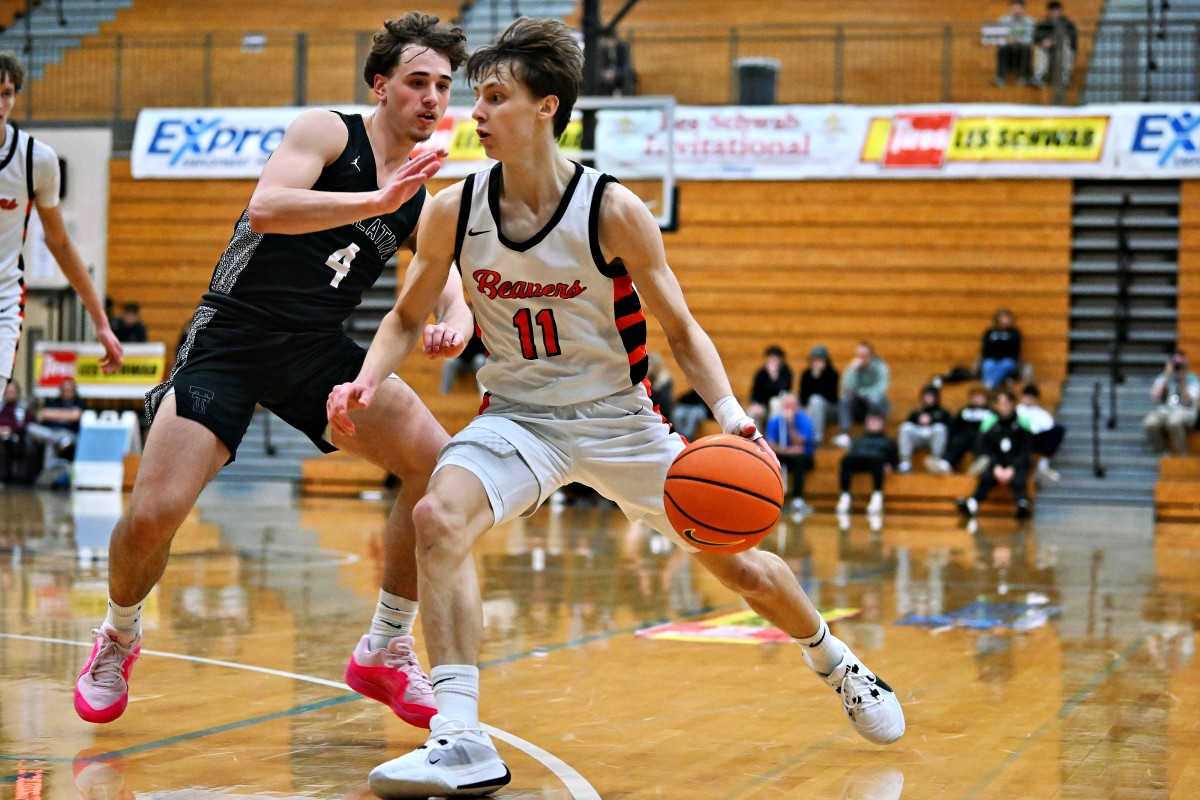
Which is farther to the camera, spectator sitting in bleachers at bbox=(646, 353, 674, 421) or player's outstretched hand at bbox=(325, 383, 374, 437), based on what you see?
spectator sitting in bleachers at bbox=(646, 353, 674, 421)

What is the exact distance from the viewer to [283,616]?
23.6 feet

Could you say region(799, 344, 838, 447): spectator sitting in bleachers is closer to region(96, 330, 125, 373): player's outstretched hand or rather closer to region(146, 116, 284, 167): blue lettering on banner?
region(146, 116, 284, 167): blue lettering on banner

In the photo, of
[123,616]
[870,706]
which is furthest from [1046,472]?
[123,616]

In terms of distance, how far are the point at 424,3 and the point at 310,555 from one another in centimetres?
1483

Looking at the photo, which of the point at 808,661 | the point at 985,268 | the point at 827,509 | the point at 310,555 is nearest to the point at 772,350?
the point at 827,509

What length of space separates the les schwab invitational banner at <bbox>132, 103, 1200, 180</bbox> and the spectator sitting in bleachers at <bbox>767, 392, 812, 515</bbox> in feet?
12.5

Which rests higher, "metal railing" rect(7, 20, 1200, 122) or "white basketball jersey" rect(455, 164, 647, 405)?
"metal railing" rect(7, 20, 1200, 122)

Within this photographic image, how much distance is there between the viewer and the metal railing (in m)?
19.0

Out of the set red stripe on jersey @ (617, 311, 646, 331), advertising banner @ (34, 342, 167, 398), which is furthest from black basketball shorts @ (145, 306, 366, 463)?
advertising banner @ (34, 342, 167, 398)

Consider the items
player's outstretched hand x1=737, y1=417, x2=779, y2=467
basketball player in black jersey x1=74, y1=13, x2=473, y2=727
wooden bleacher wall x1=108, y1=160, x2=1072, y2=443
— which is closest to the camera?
player's outstretched hand x1=737, y1=417, x2=779, y2=467

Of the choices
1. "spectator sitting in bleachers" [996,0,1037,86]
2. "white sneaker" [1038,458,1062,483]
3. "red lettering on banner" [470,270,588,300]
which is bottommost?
"white sneaker" [1038,458,1062,483]

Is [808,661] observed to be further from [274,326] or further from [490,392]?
[274,326]

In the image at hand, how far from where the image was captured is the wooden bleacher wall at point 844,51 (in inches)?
772

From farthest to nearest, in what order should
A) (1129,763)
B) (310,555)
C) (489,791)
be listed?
(310,555) < (1129,763) < (489,791)
